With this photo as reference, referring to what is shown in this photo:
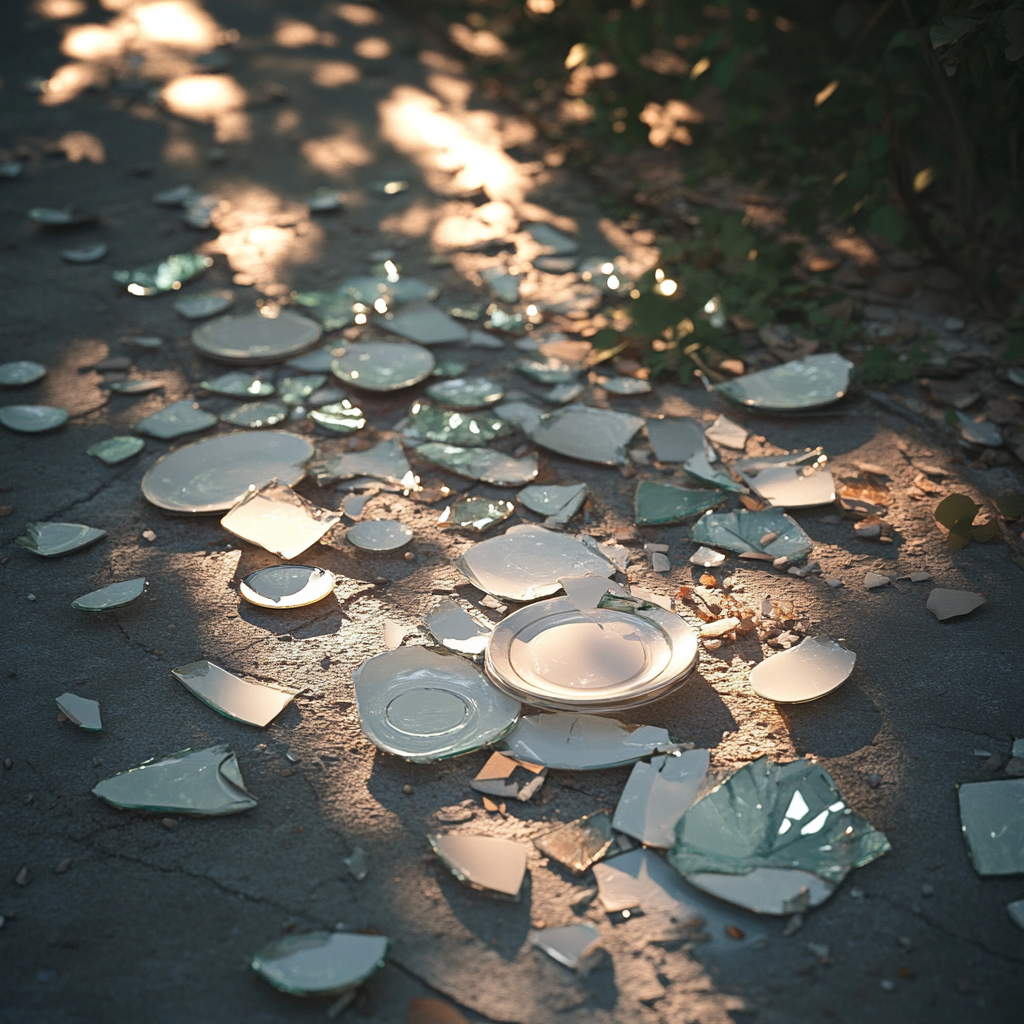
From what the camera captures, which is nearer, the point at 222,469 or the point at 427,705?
the point at 427,705

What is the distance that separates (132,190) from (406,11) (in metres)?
3.09

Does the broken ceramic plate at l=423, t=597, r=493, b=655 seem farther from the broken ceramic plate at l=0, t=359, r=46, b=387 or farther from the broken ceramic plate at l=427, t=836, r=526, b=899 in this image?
the broken ceramic plate at l=0, t=359, r=46, b=387

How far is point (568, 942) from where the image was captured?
4.48ft

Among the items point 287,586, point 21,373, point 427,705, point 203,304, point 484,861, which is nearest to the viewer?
point 484,861

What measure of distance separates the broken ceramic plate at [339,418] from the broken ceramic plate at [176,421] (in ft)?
0.95

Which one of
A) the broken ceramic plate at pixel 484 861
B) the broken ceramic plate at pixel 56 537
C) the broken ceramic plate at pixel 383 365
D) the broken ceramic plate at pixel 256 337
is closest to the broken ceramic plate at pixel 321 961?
the broken ceramic plate at pixel 484 861

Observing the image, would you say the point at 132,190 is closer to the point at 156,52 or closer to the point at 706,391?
the point at 156,52

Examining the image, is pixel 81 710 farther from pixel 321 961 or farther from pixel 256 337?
pixel 256 337

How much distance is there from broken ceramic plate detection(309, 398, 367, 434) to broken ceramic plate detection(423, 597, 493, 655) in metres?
0.78

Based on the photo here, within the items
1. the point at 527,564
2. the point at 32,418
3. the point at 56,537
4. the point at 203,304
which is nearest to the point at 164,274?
the point at 203,304

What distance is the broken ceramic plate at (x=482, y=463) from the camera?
238 centimetres

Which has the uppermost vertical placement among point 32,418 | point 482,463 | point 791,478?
point 791,478

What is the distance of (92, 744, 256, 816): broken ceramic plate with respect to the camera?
1.55m

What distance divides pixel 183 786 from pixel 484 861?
21.1 inches
